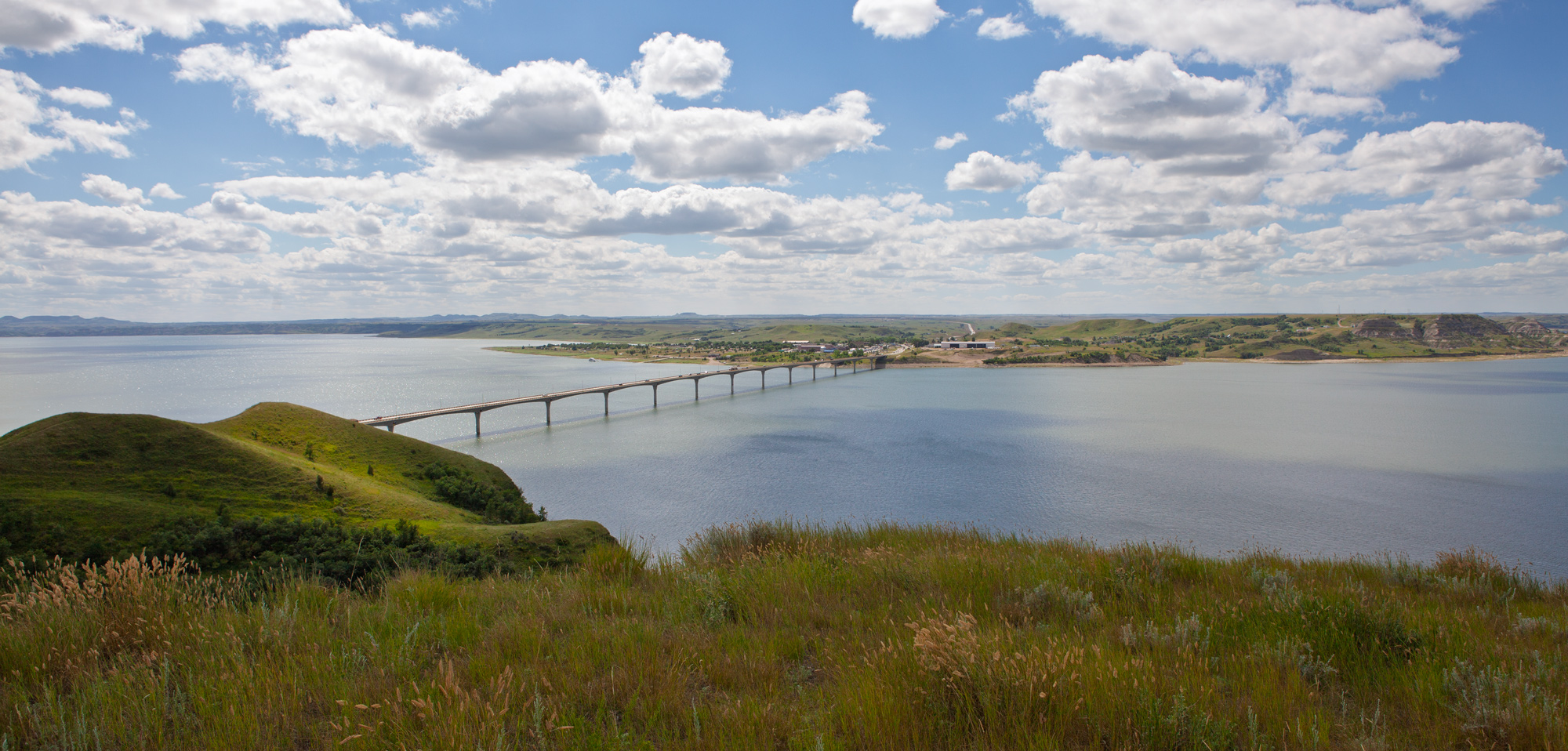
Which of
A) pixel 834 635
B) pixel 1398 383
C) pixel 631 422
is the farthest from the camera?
pixel 1398 383

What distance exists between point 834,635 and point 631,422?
2928 inches

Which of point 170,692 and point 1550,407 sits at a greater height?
point 170,692

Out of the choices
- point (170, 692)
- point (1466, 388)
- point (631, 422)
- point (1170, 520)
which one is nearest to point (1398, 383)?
point (1466, 388)

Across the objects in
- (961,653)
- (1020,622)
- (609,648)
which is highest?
(961,653)

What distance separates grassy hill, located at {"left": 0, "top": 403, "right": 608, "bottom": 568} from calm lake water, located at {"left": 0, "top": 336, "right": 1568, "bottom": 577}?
11085 mm

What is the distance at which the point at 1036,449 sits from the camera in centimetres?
5641

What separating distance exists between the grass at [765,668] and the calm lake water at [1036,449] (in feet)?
31.9

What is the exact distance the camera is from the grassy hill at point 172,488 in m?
14.8

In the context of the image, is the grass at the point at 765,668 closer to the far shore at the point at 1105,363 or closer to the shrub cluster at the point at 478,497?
the shrub cluster at the point at 478,497

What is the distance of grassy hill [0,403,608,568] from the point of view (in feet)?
48.5

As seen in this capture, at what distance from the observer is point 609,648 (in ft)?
16.6

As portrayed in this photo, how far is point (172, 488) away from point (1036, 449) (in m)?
54.8

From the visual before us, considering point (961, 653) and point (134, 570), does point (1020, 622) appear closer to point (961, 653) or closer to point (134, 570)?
point (961, 653)

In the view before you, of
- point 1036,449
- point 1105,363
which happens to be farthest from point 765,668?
point 1105,363
